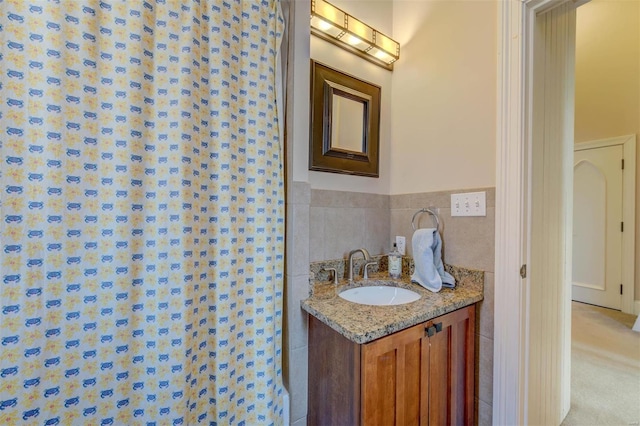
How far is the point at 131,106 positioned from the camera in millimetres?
780

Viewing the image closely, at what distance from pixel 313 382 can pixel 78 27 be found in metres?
1.45

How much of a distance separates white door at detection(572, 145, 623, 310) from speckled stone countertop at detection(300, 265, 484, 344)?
312 cm

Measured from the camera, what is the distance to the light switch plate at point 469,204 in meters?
1.21

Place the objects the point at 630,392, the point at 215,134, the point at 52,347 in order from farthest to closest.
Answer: the point at 630,392 → the point at 215,134 → the point at 52,347

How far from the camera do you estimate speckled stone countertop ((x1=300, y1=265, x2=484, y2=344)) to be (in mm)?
858

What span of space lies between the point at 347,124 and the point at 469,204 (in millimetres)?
795

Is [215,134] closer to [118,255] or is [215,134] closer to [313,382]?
[118,255]

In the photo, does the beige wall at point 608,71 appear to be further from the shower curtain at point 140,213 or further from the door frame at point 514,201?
the shower curtain at point 140,213

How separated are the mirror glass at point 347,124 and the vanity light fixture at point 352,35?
310mm

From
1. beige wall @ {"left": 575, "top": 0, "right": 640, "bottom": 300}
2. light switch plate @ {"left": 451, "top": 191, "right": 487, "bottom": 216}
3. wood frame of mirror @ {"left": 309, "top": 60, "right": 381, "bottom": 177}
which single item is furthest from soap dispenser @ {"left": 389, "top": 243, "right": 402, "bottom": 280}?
beige wall @ {"left": 575, "top": 0, "right": 640, "bottom": 300}

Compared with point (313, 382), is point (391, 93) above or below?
above

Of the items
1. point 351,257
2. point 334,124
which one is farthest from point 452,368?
point 334,124

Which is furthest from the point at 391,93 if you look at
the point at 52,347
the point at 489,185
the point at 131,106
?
the point at 52,347

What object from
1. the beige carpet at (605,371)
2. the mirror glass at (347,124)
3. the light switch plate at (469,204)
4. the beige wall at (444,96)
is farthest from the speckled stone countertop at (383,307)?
the beige carpet at (605,371)
